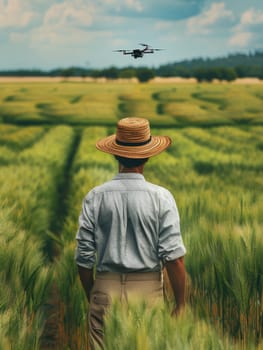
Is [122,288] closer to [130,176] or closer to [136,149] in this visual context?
[130,176]

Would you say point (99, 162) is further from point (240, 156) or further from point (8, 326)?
point (8, 326)

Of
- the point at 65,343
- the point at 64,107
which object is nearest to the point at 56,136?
the point at 64,107

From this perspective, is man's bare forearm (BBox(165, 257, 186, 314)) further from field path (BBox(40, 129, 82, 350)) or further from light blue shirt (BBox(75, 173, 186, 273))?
field path (BBox(40, 129, 82, 350))

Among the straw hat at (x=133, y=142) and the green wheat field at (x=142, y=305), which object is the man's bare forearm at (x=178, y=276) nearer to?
Result: the green wheat field at (x=142, y=305)

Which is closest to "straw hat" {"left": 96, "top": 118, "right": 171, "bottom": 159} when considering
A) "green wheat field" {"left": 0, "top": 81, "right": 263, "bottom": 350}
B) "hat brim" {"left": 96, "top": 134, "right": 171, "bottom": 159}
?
"hat brim" {"left": 96, "top": 134, "right": 171, "bottom": 159}

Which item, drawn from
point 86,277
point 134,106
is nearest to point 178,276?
point 86,277

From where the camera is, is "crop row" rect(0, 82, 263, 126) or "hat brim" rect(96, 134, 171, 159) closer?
"hat brim" rect(96, 134, 171, 159)
